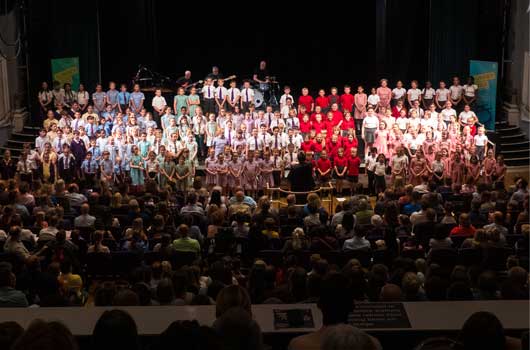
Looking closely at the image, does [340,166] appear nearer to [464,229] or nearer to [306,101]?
[306,101]

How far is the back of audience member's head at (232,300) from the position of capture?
488 centimetres

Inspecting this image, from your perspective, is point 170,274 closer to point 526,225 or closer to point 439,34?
point 526,225

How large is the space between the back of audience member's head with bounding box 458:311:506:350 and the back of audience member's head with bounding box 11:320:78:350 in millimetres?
1937

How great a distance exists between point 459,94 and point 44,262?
13.4 meters

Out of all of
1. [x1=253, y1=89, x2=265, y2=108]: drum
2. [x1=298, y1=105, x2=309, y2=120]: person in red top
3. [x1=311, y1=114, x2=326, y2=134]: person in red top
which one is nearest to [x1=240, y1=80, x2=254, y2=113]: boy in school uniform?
[x1=253, y1=89, x2=265, y2=108]: drum

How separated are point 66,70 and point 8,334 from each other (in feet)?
61.3

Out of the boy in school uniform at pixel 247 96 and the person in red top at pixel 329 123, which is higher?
the boy in school uniform at pixel 247 96

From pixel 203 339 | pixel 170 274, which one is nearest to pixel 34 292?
pixel 170 274

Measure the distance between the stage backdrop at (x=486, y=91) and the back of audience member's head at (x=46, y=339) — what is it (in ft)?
61.7

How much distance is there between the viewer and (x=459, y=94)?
69.1ft

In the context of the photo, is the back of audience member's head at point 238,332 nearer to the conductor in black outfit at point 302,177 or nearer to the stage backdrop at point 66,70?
the conductor in black outfit at point 302,177

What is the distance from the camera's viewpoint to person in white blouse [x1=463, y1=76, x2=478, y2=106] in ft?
69.1

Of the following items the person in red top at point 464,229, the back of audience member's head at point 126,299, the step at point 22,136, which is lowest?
the person in red top at point 464,229

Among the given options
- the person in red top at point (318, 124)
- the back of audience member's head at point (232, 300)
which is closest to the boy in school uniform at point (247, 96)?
the person in red top at point (318, 124)
